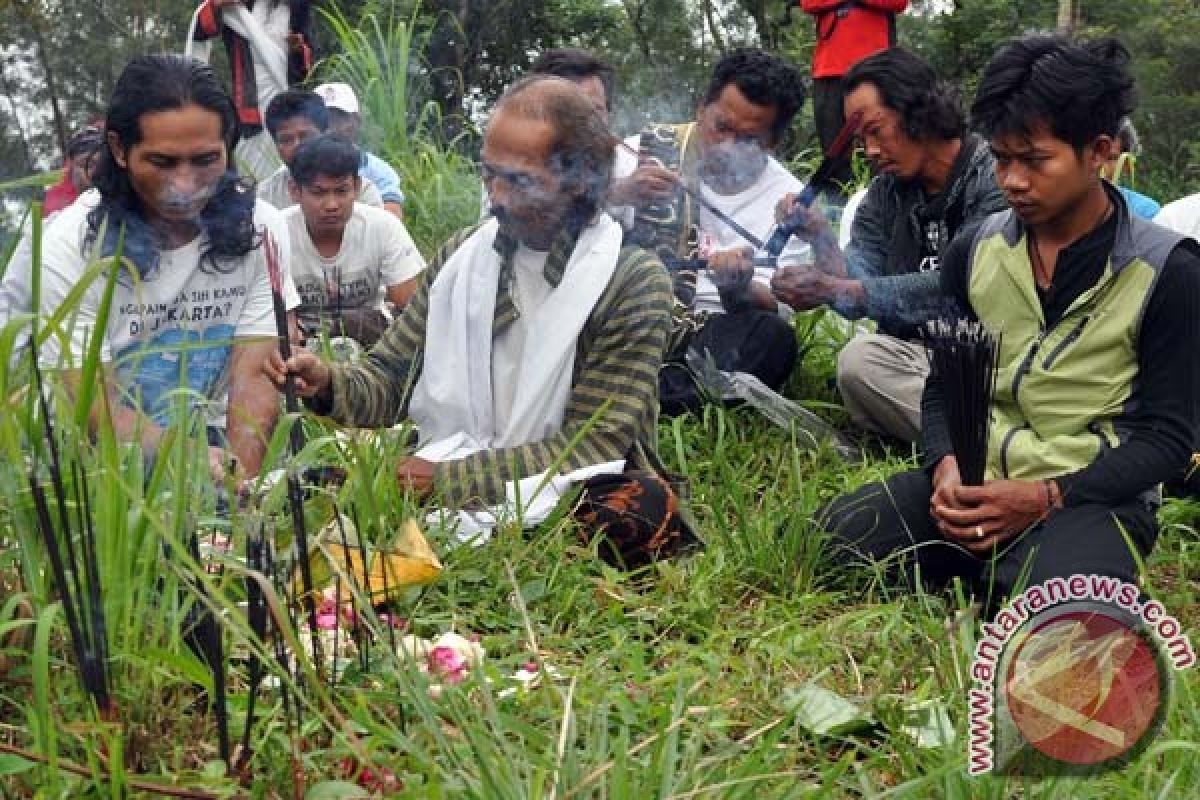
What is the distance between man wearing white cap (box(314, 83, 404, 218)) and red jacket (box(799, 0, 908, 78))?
1.95 m

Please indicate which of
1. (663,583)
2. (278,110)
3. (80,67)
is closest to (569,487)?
(663,583)

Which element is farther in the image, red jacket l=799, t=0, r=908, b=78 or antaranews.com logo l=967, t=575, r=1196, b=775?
red jacket l=799, t=0, r=908, b=78

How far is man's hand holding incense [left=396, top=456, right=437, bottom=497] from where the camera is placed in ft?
12.2

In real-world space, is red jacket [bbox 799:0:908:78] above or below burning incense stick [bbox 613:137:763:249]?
above

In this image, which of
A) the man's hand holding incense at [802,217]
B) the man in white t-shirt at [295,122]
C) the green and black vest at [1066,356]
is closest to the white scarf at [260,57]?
the man in white t-shirt at [295,122]

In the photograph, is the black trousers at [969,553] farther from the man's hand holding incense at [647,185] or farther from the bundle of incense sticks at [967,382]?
the man's hand holding incense at [647,185]

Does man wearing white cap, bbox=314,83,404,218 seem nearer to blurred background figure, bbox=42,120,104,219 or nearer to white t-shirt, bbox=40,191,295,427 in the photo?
blurred background figure, bbox=42,120,104,219

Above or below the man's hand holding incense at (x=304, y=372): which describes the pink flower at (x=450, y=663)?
below

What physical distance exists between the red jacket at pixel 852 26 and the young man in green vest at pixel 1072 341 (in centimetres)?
350

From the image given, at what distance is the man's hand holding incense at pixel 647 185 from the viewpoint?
5180mm

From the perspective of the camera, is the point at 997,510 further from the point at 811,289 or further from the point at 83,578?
the point at 83,578

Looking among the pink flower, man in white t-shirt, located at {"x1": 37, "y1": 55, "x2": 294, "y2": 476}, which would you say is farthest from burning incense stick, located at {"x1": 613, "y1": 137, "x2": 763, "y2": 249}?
the pink flower

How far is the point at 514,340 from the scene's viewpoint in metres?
3.93

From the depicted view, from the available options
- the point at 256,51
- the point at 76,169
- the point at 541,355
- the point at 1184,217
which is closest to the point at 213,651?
the point at 541,355
